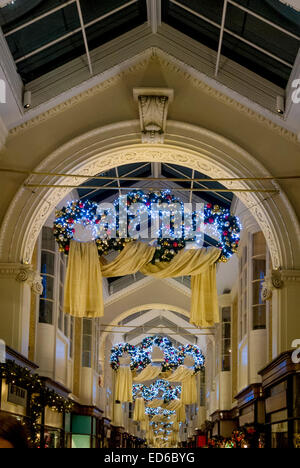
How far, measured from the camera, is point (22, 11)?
9633 mm

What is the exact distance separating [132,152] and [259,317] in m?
5.29

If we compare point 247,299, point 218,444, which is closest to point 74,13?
point 247,299

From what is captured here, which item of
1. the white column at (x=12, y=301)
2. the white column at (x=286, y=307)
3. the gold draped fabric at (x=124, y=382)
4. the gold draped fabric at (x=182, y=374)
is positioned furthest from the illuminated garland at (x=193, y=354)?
the white column at (x=12, y=301)

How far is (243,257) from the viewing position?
17172 millimetres

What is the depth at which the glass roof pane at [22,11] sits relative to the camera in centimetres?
944

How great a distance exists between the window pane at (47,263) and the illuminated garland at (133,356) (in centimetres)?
1145

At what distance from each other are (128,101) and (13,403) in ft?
17.7

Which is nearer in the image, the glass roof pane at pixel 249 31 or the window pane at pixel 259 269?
the glass roof pane at pixel 249 31

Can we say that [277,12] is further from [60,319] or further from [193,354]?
[193,354]

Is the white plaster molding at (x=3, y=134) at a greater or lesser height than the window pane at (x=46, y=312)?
greater

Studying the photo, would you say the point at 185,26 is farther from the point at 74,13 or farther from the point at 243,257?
the point at 243,257

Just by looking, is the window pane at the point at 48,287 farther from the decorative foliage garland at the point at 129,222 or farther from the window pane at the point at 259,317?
the window pane at the point at 259,317

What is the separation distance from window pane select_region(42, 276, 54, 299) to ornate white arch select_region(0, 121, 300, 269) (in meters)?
3.78

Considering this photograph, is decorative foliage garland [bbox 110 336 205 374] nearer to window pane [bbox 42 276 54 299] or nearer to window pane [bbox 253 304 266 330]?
window pane [bbox 42 276 54 299]
